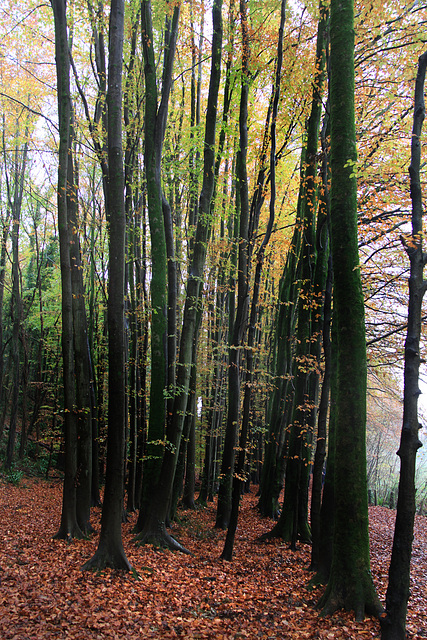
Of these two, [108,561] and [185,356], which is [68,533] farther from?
[185,356]

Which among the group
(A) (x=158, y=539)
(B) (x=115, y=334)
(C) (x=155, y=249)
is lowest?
(A) (x=158, y=539)

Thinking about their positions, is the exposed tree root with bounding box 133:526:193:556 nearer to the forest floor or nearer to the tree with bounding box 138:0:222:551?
the tree with bounding box 138:0:222:551

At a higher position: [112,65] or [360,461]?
[112,65]

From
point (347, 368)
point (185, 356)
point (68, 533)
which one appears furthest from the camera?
point (185, 356)

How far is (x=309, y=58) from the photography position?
8.23 m

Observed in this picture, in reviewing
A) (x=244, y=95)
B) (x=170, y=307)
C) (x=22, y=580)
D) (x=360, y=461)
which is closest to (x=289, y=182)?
(x=244, y=95)

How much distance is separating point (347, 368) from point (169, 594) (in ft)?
12.5

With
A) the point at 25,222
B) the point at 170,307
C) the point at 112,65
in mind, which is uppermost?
the point at 25,222

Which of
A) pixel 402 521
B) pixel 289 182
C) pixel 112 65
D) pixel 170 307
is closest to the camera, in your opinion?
pixel 402 521

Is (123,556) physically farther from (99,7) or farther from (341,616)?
(99,7)

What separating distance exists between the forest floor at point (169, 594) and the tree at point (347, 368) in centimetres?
38

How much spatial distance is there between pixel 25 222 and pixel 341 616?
63.9 ft

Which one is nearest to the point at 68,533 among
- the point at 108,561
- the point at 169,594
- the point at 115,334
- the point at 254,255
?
the point at 108,561

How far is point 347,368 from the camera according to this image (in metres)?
4.52
